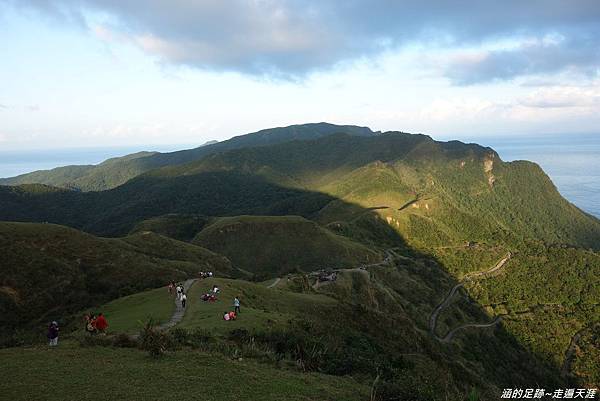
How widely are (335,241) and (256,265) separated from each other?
804 inches

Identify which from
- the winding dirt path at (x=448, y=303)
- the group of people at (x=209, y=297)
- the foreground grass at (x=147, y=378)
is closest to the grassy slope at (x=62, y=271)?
the group of people at (x=209, y=297)

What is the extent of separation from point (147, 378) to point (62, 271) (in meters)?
44.8

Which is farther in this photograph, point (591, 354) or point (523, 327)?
point (523, 327)

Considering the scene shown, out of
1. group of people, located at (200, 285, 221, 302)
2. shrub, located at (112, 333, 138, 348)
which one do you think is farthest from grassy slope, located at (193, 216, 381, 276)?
shrub, located at (112, 333, 138, 348)

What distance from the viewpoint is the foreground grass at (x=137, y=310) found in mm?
29681

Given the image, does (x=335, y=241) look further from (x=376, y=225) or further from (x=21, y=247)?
(x=21, y=247)

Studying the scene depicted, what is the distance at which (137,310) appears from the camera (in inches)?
1426

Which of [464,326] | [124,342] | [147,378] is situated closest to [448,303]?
[464,326]

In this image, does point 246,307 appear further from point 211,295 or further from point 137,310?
point 137,310

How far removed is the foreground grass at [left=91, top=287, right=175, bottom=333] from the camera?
29681 mm

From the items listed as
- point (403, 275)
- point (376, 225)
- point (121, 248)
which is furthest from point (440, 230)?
point (121, 248)

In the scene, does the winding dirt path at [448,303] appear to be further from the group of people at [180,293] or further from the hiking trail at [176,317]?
the hiking trail at [176,317]

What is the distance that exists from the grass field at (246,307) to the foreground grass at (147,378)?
7.05m

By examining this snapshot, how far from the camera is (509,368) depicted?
77938 mm
